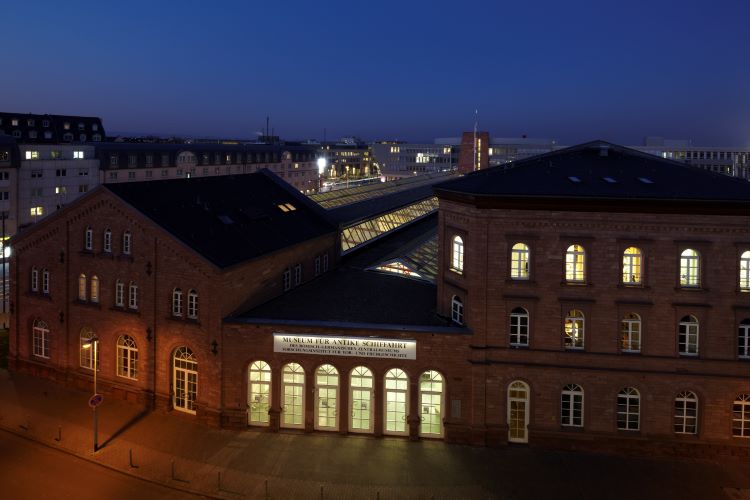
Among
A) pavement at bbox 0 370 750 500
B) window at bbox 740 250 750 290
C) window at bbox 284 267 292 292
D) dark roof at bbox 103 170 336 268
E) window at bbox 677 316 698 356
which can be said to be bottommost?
pavement at bbox 0 370 750 500

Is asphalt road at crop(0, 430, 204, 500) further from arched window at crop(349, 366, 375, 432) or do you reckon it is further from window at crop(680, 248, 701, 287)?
window at crop(680, 248, 701, 287)

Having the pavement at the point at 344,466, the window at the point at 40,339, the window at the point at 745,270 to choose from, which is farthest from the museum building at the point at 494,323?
the window at the point at 40,339

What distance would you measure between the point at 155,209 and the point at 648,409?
30.7 metres

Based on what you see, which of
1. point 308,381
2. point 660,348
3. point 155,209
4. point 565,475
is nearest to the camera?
point 565,475

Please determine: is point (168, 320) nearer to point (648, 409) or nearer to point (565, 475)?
point (565, 475)

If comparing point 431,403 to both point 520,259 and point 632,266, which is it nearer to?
point 520,259

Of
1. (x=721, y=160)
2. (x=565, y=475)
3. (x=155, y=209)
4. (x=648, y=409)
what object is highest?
(x=721, y=160)

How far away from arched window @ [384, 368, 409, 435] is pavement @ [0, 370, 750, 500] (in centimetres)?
79

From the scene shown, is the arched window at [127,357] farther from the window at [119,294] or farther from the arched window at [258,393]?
the arched window at [258,393]

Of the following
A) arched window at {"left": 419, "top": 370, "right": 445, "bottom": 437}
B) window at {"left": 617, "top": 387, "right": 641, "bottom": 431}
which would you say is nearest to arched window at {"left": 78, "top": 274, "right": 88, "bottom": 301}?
arched window at {"left": 419, "top": 370, "right": 445, "bottom": 437}

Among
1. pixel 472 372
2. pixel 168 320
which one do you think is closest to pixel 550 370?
pixel 472 372

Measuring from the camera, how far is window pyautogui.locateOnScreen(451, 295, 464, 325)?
3647 centimetres

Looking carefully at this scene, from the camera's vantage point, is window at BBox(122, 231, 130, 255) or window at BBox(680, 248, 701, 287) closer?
window at BBox(680, 248, 701, 287)

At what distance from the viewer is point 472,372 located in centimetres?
3497
